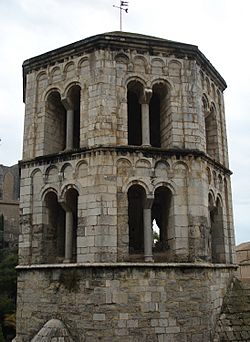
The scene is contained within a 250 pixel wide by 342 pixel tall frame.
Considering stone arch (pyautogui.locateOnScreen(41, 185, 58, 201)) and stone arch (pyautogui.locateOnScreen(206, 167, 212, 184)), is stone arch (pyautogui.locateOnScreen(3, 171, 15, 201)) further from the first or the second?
stone arch (pyautogui.locateOnScreen(206, 167, 212, 184))

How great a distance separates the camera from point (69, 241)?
33.9 feet

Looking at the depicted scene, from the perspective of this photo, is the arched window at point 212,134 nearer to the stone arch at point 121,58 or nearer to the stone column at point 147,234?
the stone arch at point 121,58

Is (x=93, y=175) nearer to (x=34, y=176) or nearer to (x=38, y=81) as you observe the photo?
(x=34, y=176)

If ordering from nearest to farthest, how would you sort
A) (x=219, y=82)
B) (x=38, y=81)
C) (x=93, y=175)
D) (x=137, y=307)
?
(x=137, y=307) < (x=93, y=175) < (x=38, y=81) < (x=219, y=82)

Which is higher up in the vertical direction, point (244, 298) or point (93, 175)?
point (93, 175)

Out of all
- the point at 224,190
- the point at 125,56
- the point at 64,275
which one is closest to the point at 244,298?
the point at 224,190

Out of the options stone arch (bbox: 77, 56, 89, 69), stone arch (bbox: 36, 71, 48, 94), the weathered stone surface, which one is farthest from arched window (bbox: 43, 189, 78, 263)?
the weathered stone surface

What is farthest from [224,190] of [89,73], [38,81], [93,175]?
[38,81]

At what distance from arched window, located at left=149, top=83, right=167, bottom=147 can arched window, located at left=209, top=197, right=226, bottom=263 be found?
2528 mm

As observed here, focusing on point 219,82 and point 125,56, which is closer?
point 125,56

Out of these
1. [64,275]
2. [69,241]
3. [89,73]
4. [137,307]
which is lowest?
[137,307]

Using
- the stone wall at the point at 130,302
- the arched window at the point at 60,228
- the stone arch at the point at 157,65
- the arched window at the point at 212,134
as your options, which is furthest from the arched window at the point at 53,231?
the arched window at the point at 212,134

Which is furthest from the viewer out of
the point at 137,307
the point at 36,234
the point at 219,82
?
the point at 219,82

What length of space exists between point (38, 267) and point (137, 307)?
268 cm
